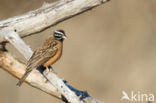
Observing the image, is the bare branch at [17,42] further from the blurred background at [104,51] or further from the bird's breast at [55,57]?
the blurred background at [104,51]

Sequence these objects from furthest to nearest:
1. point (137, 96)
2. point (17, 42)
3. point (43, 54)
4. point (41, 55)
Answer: point (137, 96)
point (43, 54)
point (41, 55)
point (17, 42)

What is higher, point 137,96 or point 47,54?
point 47,54

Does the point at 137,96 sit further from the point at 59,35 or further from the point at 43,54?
the point at 43,54

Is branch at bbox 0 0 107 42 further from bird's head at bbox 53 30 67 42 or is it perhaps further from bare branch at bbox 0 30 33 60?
bird's head at bbox 53 30 67 42

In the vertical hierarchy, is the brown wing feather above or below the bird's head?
below

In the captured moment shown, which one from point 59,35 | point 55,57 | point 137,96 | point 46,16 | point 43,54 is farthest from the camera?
point 137,96

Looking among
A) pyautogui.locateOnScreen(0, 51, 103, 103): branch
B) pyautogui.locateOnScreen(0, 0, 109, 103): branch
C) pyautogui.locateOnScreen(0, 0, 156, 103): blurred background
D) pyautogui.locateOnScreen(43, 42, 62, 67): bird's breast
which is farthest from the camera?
pyautogui.locateOnScreen(0, 0, 156, 103): blurred background

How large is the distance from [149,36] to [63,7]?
4921 millimetres

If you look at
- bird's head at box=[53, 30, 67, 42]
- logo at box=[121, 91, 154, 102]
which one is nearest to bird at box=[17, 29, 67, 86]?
bird's head at box=[53, 30, 67, 42]

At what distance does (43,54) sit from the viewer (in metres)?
10.7

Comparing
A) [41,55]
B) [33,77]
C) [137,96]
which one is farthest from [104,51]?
[33,77]

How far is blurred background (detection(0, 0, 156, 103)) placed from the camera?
14.2 meters

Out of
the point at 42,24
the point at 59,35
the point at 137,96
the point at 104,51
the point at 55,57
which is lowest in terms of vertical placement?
the point at 137,96

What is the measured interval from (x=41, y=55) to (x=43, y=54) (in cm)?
12
